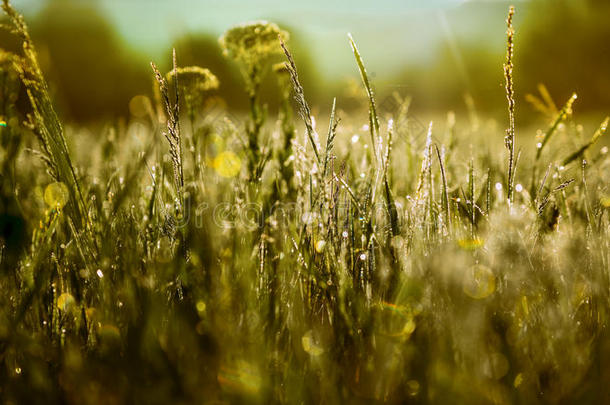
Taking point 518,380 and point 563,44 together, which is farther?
point 563,44

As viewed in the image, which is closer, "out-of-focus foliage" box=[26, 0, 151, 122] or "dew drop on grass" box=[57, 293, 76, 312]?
"dew drop on grass" box=[57, 293, 76, 312]

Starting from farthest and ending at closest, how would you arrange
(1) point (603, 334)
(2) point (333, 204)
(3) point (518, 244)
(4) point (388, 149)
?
(4) point (388, 149) → (2) point (333, 204) → (3) point (518, 244) → (1) point (603, 334)

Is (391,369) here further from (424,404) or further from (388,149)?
(388,149)

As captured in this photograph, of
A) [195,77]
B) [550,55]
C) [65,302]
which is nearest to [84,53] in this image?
[550,55]

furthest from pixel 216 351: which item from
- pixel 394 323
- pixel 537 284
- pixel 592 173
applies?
pixel 592 173

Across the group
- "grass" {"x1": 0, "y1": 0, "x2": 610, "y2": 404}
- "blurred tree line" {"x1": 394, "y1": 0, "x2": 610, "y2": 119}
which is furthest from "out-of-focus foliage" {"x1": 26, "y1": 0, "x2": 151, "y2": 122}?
"grass" {"x1": 0, "y1": 0, "x2": 610, "y2": 404}

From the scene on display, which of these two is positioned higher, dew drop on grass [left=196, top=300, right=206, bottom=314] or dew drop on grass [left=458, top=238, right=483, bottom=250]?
dew drop on grass [left=458, top=238, right=483, bottom=250]

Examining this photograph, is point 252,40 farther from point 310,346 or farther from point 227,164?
point 310,346

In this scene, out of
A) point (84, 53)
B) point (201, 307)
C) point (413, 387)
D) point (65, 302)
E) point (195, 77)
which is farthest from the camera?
point (84, 53)

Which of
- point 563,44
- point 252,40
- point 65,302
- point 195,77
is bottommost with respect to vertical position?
point 65,302

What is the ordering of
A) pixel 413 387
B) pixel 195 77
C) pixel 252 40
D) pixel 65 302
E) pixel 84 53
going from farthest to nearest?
pixel 84 53
pixel 252 40
pixel 195 77
pixel 65 302
pixel 413 387

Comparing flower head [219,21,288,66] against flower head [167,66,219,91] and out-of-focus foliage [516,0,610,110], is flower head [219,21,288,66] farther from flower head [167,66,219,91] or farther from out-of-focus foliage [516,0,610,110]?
out-of-focus foliage [516,0,610,110]
